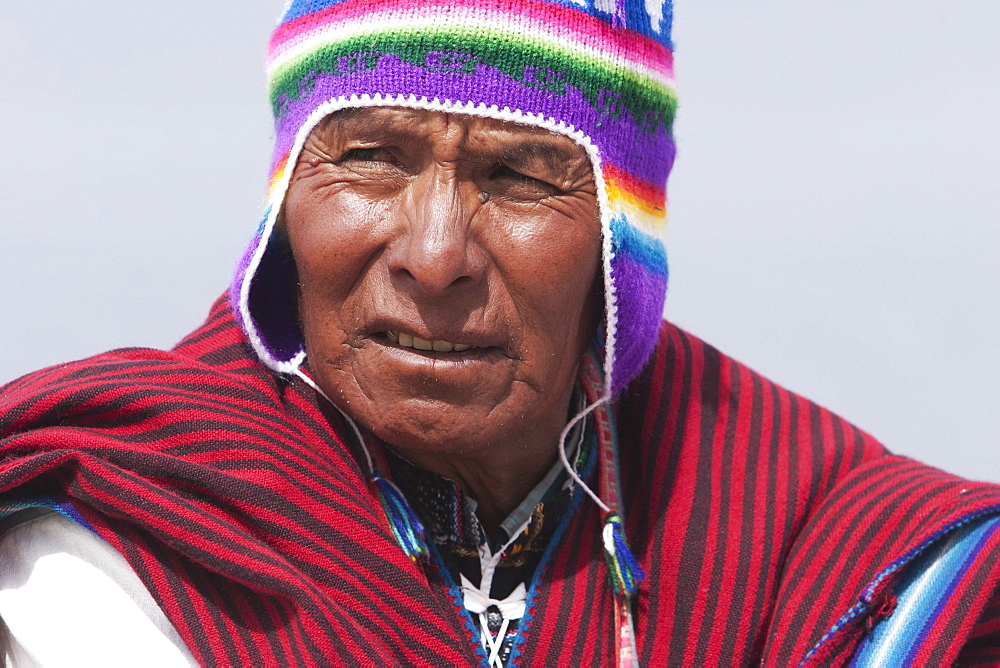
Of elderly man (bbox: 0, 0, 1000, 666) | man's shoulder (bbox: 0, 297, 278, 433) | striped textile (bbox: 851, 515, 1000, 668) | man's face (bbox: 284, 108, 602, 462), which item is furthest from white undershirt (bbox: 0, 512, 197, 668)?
striped textile (bbox: 851, 515, 1000, 668)

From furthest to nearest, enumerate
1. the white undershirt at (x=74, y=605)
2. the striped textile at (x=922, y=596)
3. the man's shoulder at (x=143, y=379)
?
1. the striped textile at (x=922, y=596)
2. the man's shoulder at (x=143, y=379)
3. the white undershirt at (x=74, y=605)

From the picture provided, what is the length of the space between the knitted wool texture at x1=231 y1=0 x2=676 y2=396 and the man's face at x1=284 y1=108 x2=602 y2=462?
4cm

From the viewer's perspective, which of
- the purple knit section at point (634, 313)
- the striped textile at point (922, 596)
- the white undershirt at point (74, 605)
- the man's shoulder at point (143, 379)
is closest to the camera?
the white undershirt at point (74, 605)

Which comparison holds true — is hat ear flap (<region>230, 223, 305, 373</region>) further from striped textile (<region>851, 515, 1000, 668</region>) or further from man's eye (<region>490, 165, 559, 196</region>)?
striped textile (<region>851, 515, 1000, 668</region>)

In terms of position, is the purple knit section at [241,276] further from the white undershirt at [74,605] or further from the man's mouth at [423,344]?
the white undershirt at [74,605]

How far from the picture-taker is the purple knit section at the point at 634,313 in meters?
2.31

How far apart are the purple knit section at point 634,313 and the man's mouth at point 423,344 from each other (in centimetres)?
31

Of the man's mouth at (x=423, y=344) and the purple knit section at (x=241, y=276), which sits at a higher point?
the purple knit section at (x=241, y=276)

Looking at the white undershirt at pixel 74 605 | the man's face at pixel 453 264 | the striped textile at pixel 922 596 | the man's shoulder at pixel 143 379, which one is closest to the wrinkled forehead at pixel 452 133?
the man's face at pixel 453 264

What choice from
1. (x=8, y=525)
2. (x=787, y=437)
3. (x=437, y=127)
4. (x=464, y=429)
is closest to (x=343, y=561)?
(x=464, y=429)

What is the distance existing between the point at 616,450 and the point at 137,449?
95 centimetres

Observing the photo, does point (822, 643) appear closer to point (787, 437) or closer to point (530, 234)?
point (787, 437)

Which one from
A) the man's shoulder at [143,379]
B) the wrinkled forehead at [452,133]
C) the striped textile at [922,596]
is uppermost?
the wrinkled forehead at [452,133]

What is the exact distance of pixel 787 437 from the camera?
266 cm
